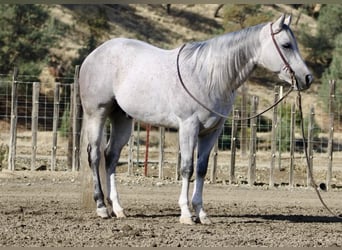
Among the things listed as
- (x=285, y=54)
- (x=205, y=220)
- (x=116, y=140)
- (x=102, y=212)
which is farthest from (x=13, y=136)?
(x=285, y=54)

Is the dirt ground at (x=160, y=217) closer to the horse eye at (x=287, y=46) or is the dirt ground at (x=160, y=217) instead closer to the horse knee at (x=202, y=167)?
the horse knee at (x=202, y=167)

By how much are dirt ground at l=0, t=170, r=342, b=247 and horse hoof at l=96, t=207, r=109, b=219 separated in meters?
0.09

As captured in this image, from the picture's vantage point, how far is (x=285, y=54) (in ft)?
29.9

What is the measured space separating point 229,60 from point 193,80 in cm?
45

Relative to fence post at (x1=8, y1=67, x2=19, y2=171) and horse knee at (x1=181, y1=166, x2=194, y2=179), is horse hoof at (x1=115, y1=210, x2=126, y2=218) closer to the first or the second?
horse knee at (x1=181, y1=166, x2=194, y2=179)

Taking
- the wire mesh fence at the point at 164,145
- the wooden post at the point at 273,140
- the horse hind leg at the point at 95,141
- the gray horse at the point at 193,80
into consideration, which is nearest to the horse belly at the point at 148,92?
the gray horse at the point at 193,80

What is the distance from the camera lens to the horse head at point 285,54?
904 cm

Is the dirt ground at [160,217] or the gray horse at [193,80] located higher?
the gray horse at [193,80]

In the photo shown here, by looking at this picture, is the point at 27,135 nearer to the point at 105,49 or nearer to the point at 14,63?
the point at 14,63

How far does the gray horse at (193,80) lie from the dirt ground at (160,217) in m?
0.53

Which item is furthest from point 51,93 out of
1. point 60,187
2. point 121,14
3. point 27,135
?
point 60,187

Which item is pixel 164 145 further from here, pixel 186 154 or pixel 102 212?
pixel 186 154

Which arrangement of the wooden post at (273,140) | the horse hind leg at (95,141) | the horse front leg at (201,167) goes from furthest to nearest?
the wooden post at (273,140) < the horse hind leg at (95,141) < the horse front leg at (201,167)

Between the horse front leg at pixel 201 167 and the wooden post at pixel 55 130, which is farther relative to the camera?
the wooden post at pixel 55 130
